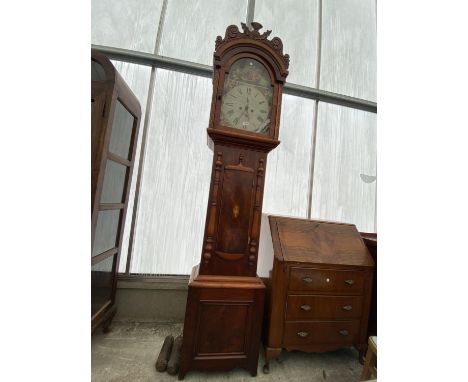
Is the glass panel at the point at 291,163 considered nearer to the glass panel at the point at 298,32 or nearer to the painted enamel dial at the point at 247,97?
the glass panel at the point at 298,32

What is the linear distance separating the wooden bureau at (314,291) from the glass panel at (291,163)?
0.70m

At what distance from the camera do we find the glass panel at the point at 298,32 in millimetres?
2533

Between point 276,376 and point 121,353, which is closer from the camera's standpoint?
point 276,376

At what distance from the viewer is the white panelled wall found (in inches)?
88.3

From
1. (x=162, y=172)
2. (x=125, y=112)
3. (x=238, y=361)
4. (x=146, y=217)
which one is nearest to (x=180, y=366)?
(x=238, y=361)

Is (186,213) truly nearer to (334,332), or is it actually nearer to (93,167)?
(93,167)

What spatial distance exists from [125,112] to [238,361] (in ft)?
6.67

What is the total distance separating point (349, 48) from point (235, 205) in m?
2.63

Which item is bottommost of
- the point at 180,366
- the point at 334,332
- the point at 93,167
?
the point at 180,366

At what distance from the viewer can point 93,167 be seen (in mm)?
1425

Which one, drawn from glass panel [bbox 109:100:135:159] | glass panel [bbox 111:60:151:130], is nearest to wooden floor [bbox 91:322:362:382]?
glass panel [bbox 109:100:135:159]

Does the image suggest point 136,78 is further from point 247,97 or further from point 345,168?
point 345,168

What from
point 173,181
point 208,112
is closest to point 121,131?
point 173,181

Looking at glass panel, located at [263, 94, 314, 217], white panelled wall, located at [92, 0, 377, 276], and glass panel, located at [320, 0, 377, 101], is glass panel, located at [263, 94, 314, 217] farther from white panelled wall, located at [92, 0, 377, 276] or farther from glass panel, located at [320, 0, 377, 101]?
glass panel, located at [320, 0, 377, 101]
